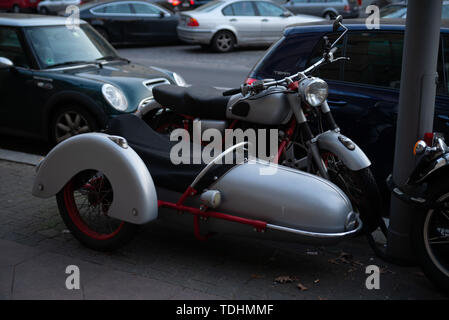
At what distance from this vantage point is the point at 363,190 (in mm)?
4188

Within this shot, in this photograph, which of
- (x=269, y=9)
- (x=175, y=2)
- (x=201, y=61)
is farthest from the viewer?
(x=175, y=2)

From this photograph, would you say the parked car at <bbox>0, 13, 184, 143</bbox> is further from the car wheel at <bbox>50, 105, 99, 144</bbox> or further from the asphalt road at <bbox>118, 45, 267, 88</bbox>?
the asphalt road at <bbox>118, 45, 267, 88</bbox>

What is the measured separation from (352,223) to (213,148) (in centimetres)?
113

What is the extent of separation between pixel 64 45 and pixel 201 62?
7.70m

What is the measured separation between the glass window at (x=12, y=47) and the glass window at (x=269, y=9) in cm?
1030

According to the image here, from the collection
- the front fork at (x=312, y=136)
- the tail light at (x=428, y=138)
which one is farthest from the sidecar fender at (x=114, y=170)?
the tail light at (x=428, y=138)

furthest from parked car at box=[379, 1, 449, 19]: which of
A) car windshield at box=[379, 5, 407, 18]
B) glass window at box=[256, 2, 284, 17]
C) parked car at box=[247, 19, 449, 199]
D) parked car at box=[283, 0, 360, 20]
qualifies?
parked car at box=[283, 0, 360, 20]

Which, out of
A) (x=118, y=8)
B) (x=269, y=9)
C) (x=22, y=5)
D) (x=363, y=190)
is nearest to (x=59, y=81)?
(x=363, y=190)

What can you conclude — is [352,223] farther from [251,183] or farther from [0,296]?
[0,296]

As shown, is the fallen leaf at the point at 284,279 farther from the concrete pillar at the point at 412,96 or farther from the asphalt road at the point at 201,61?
the asphalt road at the point at 201,61

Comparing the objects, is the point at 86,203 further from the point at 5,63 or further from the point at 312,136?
the point at 5,63

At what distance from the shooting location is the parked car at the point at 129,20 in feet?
57.9

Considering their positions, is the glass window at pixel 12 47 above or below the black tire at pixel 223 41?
above

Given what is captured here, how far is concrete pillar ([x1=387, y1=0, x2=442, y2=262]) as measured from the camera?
3793 millimetres
